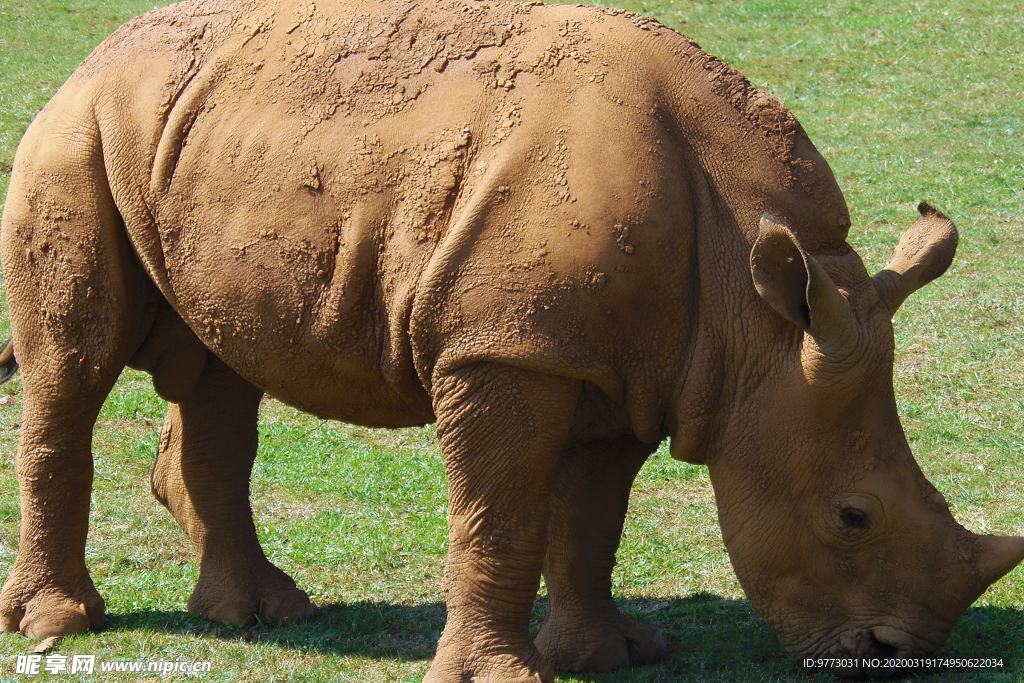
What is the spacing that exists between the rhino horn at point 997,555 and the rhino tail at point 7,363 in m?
4.31

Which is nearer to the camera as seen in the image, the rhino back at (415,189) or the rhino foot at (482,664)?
the rhino back at (415,189)

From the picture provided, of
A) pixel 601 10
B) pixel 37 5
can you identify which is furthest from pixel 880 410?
pixel 37 5

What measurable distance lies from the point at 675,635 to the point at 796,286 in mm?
2010

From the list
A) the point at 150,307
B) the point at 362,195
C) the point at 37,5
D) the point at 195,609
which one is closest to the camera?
the point at 362,195

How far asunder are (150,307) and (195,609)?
4.67ft

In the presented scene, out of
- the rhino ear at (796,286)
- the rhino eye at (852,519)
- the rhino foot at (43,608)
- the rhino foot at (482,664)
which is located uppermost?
the rhino ear at (796,286)

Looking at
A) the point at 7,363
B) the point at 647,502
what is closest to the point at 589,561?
the point at 647,502

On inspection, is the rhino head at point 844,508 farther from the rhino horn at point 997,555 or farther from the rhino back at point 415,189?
the rhino back at point 415,189

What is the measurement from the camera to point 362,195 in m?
4.49

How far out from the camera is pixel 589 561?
5.31 meters

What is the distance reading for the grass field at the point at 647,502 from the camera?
5.45 meters

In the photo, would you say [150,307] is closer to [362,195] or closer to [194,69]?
[194,69]

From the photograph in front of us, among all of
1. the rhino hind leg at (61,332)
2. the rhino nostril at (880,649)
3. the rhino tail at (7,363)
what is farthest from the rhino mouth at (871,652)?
the rhino tail at (7,363)

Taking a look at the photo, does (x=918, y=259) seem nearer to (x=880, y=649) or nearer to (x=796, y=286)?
(x=796, y=286)
